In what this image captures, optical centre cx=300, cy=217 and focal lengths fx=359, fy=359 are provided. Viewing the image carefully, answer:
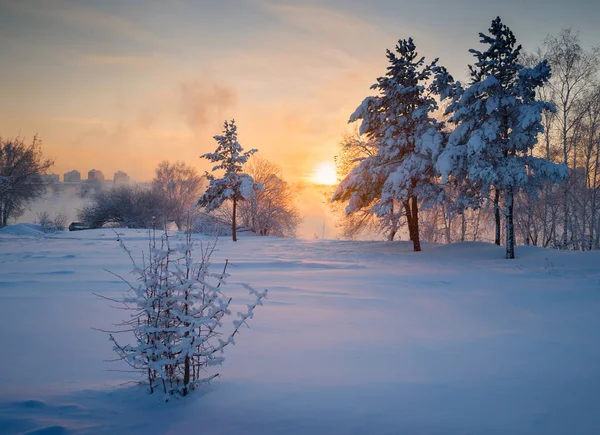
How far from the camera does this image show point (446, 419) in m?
3.22

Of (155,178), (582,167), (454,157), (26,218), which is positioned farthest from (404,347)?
(26,218)

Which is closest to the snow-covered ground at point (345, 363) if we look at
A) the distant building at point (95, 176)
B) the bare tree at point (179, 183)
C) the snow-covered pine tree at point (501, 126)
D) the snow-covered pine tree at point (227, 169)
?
the snow-covered pine tree at point (501, 126)

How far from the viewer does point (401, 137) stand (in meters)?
17.3

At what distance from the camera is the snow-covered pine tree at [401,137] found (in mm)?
16359

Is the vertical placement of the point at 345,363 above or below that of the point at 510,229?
below

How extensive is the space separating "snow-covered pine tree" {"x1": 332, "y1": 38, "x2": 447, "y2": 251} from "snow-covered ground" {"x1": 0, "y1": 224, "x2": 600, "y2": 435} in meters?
7.22

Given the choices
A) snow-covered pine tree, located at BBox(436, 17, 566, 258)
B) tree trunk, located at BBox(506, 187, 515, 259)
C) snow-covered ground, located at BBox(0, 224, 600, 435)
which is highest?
snow-covered pine tree, located at BBox(436, 17, 566, 258)

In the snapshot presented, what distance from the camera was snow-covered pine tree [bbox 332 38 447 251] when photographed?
53.7 ft

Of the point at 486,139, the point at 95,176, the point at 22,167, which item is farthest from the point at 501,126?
the point at 95,176

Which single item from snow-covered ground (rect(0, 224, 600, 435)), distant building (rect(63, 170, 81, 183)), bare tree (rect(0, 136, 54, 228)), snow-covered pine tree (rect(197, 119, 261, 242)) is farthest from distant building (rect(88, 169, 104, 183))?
snow-covered ground (rect(0, 224, 600, 435))

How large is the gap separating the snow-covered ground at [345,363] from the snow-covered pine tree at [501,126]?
5209 mm

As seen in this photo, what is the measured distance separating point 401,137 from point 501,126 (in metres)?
4.24

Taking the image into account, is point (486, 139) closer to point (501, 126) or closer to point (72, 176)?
point (501, 126)

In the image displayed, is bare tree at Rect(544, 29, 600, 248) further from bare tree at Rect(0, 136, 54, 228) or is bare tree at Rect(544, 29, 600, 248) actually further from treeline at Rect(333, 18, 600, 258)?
bare tree at Rect(0, 136, 54, 228)
